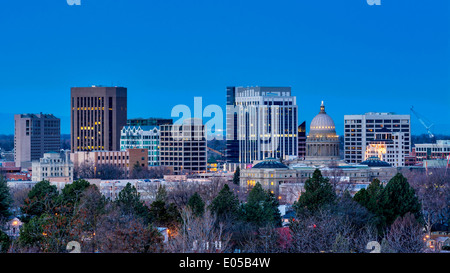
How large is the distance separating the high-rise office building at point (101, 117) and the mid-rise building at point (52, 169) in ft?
74.2

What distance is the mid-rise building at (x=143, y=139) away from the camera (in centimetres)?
7581

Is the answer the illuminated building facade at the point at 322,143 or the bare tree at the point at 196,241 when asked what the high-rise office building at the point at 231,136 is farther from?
the bare tree at the point at 196,241

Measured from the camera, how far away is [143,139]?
77.9m

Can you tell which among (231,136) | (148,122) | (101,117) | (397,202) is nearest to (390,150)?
(231,136)

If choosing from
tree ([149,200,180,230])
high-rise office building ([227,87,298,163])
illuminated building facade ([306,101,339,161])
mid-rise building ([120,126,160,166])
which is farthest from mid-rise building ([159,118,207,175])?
tree ([149,200,180,230])

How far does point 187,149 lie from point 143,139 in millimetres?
7789

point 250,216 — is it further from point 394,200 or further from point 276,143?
point 276,143

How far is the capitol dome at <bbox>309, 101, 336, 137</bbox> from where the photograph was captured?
65.1 m

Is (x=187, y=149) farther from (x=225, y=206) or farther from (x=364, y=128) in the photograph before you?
(x=225, y=206)

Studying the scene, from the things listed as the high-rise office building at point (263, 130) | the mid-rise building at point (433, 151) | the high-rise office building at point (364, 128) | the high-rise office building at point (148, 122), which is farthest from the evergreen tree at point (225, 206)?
the high-rise office building at point (148, 122)

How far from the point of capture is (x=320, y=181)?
24.5 meters

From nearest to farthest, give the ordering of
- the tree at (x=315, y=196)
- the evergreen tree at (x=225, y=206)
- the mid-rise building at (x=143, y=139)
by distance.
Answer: the evergreen tree at (x=225, y=206), the tree at (x=315, y=196), the mid-rise building at (x=143, y=139)
